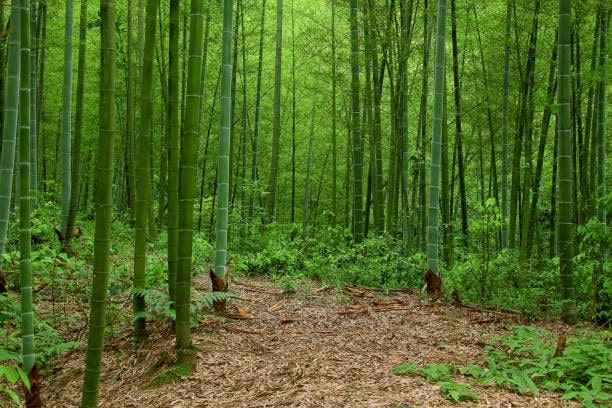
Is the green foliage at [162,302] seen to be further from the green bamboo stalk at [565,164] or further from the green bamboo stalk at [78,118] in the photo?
the green bamboo stalk at [565,164]

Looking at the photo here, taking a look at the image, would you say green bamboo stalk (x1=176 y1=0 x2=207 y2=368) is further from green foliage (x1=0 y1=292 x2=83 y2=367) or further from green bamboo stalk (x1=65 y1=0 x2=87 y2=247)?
green bamboo stalk (x1=65 y1=0 x2=87 y2=247)

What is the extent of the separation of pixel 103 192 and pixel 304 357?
6.12ft

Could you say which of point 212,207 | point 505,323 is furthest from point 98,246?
point 212,207

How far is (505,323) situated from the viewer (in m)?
4.47

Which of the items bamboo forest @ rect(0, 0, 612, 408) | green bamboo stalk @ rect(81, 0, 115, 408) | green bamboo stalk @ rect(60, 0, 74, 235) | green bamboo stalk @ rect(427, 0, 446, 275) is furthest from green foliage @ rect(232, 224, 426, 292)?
green bamboo stalk @ rect(81, 0, 115, 408)

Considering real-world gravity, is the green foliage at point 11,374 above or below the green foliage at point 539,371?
above

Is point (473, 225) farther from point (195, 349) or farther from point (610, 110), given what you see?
point (610, 110)

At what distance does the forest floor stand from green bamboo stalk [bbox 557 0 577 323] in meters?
0.31

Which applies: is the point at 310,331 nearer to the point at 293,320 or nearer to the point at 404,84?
the point at 293,320

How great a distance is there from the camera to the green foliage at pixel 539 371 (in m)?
2.60

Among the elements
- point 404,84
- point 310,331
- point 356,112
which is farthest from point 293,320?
point 404,84

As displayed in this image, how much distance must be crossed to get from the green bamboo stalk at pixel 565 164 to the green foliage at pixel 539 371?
99cm

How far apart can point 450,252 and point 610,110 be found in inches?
200

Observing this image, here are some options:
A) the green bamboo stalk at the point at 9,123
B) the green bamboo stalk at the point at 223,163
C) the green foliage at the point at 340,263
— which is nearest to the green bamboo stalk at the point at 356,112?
the green foliage at the point at 340,263
